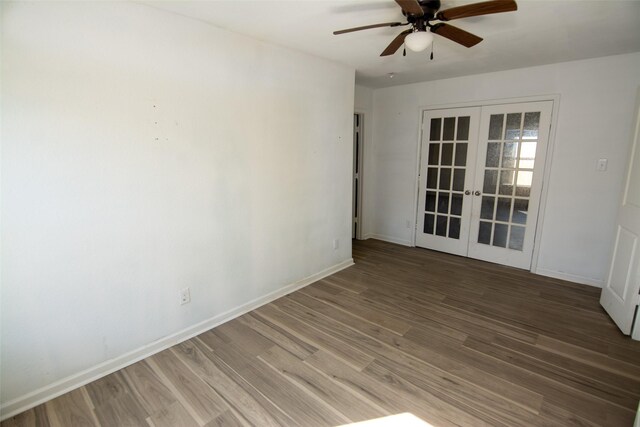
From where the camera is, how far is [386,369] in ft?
7.09

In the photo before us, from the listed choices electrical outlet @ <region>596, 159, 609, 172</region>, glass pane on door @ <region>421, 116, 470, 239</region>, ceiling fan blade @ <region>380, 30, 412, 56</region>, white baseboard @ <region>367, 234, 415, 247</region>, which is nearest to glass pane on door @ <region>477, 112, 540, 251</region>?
glass pane on door @ <region>421, 116, 470, 239</region>

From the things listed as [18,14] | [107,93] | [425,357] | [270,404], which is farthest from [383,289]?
[18,14]

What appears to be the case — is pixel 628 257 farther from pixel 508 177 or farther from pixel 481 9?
pixel 481 9

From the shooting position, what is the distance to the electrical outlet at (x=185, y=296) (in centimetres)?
246

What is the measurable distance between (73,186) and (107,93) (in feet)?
1.97

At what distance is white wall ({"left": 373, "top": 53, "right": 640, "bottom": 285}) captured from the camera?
10.3 ft

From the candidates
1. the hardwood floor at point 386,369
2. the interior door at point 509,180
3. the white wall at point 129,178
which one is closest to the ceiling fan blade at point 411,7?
the white wall at point 129,178

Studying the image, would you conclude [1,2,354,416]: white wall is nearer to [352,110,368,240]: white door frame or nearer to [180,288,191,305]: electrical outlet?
[180,288,191,305]: electrical outlet

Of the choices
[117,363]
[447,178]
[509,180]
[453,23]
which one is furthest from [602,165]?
[117,363]

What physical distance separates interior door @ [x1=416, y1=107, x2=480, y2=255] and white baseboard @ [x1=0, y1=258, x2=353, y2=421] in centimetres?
252

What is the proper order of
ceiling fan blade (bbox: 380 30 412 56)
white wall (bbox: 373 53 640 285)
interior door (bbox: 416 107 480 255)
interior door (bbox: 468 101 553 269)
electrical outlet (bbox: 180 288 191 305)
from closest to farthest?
1. ceiling fan blade (bbox: 380 30 412 56)
2. electrical outlet (bbox: 180 288 191 305)
3. white wall (bbox: 373 53 640 285)
4. interior door (bbox: 468 101 553 269)
5. interior door (bbox: 416 107 480 255)

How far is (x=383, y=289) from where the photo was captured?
340 centimetres

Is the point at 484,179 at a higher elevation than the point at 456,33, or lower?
lower

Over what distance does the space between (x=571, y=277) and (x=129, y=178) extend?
446 centimetres
